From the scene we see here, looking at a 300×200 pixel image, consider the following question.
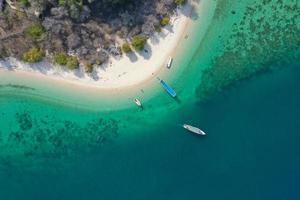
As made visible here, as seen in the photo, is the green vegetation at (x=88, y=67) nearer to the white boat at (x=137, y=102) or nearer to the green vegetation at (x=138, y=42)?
the green vegetation at (x=138, y=42)

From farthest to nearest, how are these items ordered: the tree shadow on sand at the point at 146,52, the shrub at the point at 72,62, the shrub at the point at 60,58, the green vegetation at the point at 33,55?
the tree shadow on sand at the point at 146,52
the shrub at the point at 72,62
the shrub at the point at 60,58
the green vegetation at the point at 33,55

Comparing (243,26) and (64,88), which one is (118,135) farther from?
(243,26)

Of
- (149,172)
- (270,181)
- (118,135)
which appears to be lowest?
(270,181)

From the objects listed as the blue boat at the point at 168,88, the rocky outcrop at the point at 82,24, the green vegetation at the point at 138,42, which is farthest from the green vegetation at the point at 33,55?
the blue boat at the point at 168,88

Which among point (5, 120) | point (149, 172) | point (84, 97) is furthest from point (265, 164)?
point (5, 120)

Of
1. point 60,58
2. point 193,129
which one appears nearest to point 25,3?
point 60,58

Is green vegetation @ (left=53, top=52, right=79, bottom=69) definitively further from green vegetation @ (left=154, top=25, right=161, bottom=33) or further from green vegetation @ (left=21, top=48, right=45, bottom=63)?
green vegetation @ (left=154, top=25, right=161, bottom=33)

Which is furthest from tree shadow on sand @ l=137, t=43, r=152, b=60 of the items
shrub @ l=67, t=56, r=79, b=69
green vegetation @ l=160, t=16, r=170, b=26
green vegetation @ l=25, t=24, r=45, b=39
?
green vegetation @ l=25, t=24, r=45, b=39
